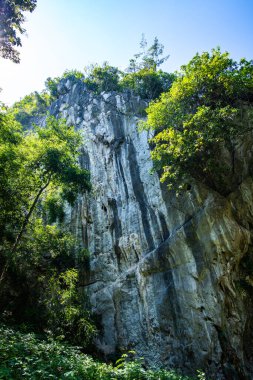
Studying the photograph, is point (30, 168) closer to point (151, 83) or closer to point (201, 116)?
point (201, 116)

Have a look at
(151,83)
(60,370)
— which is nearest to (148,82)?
(151,83)

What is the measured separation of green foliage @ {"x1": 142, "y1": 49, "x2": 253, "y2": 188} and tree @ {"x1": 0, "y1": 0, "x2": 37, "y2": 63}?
284 inches

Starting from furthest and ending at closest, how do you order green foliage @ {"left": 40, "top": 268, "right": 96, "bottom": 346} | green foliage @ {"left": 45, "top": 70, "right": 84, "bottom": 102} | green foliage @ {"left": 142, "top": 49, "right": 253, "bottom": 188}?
green foliage @ {"left": 45, "top": 70, "right": 84, "bottom": 102}, green foliage @ {"left": 40, "top": 268, "right": 96, "bottom": 346}, green foliage @ {"left": 142, "top": 49, "right": 253, "bottom": 188}

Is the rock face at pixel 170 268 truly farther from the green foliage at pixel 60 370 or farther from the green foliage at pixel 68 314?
the green foliage at pixel 60 370

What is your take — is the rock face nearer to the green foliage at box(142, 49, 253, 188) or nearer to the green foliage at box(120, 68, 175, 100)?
the green foliage at box(142, 49, 253, 188)

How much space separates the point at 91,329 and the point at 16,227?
6.49 metres

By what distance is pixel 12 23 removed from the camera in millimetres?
9992

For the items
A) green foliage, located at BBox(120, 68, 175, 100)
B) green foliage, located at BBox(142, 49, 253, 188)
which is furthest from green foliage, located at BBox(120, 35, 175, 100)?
green foliage, located at BBox(142, 49, 253, 188)

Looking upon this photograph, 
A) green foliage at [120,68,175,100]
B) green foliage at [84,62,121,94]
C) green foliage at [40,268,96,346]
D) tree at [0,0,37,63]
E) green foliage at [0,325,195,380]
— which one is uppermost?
green foliage at [84,62,121,94]

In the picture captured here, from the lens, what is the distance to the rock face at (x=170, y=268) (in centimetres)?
1098

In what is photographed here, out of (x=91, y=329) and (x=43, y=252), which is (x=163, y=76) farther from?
(x=91, y=329)

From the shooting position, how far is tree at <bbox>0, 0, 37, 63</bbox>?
9.79 metres

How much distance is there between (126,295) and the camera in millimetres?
14008

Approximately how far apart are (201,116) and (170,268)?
726cm
